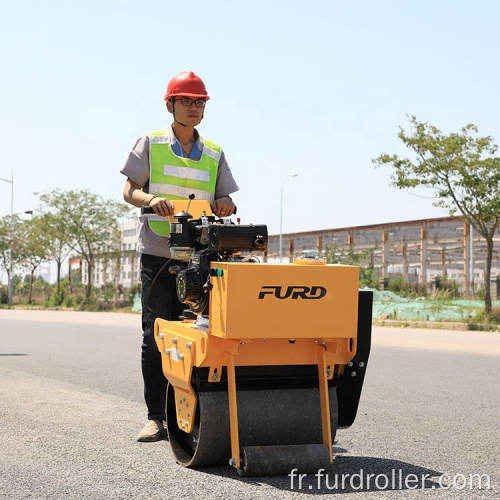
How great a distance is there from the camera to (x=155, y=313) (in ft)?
16.1

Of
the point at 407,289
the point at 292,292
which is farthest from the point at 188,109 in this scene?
the point at 407,289

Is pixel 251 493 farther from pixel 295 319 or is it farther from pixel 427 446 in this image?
pixel 427 446

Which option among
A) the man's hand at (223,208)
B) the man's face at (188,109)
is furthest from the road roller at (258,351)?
the man's face at (188,109)

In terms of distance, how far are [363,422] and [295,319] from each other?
233 centimetres

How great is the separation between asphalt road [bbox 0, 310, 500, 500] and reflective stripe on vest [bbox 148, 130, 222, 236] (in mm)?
1447

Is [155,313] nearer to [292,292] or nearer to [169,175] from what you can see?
[169,175]

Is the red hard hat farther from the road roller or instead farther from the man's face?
the road roller

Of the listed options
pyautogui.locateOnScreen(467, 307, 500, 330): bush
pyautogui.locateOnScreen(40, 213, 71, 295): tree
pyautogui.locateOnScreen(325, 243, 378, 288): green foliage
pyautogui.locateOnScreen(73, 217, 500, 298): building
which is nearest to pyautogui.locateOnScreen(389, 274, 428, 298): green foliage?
pyautogui.locateOnScreen(325, 243, 378, 288): green foliage

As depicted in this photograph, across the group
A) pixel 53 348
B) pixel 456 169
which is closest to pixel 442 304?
pixel 456 169

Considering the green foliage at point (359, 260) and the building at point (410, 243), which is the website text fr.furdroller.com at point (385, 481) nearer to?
the building at point (410, 243)

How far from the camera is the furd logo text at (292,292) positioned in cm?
377

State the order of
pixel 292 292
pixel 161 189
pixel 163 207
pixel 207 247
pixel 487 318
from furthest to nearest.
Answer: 1. pixel 487 318
2. pixel 161 189
3. pixel 163 207
4. pixel 207 247
5. pixel 292 292

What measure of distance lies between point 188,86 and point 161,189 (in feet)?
2.11

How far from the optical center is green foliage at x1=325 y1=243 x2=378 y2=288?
35.4 metres
